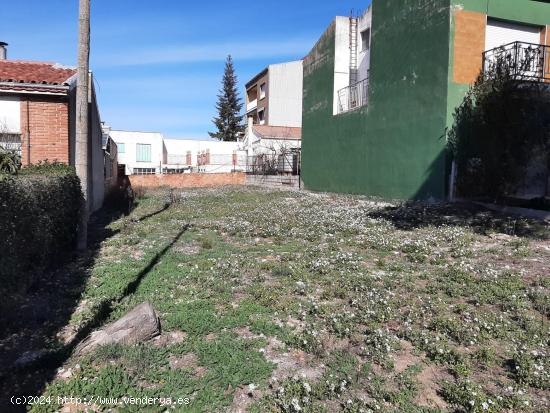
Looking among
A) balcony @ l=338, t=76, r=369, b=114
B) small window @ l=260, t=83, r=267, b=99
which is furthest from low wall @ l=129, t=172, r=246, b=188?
small window @ l=260, t=83, r=267, b=99

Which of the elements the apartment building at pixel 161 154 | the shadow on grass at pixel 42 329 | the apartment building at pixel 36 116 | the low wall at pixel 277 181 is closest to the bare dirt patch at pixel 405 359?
the shadow on grass at pixel 42 329

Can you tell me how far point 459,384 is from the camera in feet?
11.8

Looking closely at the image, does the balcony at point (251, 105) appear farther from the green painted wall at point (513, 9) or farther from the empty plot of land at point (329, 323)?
the empty plot of land at point (329, 323)

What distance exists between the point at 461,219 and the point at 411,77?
6812mm

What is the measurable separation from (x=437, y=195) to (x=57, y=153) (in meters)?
11.9

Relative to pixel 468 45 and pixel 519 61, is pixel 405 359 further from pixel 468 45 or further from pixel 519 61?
pixel 468 45

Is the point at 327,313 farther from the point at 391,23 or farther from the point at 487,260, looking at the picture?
the point at 391,23

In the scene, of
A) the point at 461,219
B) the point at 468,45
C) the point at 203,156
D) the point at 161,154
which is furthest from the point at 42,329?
the point at 161,154

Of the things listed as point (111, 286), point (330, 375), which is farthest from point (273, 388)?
point (111, 286)

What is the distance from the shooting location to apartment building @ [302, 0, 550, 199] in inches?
560

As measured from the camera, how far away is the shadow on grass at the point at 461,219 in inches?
393

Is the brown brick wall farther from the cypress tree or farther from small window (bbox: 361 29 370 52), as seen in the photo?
the cypress tree

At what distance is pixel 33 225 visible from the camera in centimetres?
586

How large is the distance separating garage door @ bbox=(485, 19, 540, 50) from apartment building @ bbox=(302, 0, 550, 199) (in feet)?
0.11
